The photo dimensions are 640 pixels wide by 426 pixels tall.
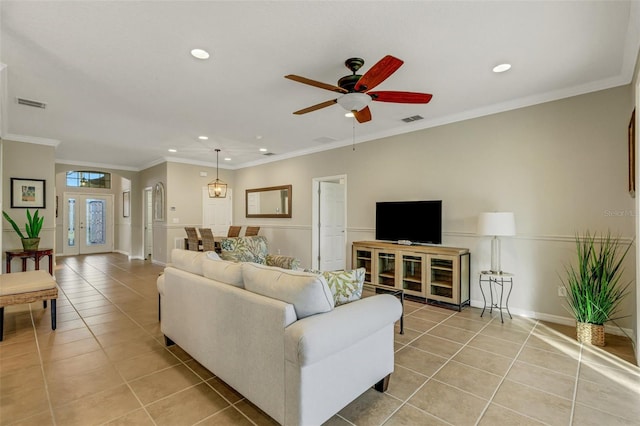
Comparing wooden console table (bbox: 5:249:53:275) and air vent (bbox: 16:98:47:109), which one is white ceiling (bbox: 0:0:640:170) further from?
wooden console table (bbox: 5:249:53:275)

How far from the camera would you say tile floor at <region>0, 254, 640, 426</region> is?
1.97 meters

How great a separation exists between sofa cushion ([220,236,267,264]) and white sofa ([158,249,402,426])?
1617 mm

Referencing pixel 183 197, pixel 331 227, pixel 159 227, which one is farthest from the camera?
pixel 159 227

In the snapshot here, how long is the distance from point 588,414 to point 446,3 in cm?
291

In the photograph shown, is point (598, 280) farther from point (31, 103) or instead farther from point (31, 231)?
point (31, 231)

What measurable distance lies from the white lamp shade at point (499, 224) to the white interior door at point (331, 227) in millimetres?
3297

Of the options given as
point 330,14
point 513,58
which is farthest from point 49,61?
point 513,58

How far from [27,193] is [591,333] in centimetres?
868

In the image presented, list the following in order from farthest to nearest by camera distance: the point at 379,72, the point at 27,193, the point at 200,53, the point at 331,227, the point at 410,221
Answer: the point at 331,227
the point at 27,193
the point at 410,221
the point at 200,53
the point at 379,72

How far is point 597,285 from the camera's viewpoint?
10.3 ft

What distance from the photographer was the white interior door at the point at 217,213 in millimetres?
8320

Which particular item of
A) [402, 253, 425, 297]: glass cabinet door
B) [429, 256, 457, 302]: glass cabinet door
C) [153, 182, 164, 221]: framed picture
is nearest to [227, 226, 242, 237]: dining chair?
[153, 182, 164, 221]: framed picture

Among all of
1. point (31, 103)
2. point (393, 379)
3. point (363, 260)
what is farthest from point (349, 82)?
point (31, 103)

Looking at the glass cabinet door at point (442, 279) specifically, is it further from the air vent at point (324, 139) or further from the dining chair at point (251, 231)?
the dining chair at point (251, 231)
